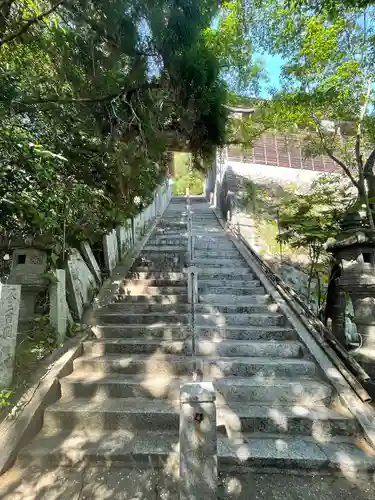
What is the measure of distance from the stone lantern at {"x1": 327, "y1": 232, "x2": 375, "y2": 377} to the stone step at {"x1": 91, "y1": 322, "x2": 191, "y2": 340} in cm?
228

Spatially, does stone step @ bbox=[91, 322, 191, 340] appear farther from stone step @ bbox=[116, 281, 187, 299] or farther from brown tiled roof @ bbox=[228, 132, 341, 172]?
brown tiled roof @ bbox=[228, 132, 341, 172]

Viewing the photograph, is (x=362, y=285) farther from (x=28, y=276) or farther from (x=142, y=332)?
(x=28, y=276)

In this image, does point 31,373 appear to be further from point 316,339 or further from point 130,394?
point 316,339

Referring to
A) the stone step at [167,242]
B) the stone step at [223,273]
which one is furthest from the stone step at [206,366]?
the stone step at [167,242]

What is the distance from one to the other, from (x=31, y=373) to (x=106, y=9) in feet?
13.1

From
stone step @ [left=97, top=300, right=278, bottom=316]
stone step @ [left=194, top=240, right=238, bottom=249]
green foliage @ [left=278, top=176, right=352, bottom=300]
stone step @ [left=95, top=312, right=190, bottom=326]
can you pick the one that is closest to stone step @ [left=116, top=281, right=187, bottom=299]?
stone step @ [left=97, top=300, right=278, bottom=316]

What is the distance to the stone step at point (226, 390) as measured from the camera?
287cm

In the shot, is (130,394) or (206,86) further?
(206,86)

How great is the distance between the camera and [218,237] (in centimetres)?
891

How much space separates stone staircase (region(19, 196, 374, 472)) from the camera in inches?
91.4

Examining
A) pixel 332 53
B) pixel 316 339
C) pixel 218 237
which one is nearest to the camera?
pixel 316 339

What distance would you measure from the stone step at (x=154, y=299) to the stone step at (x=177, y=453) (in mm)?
2318

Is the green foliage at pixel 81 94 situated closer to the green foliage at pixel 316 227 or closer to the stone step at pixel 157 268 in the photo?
the stone step at pixel 157 268

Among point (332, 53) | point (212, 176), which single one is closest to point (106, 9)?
point (332, 53)
